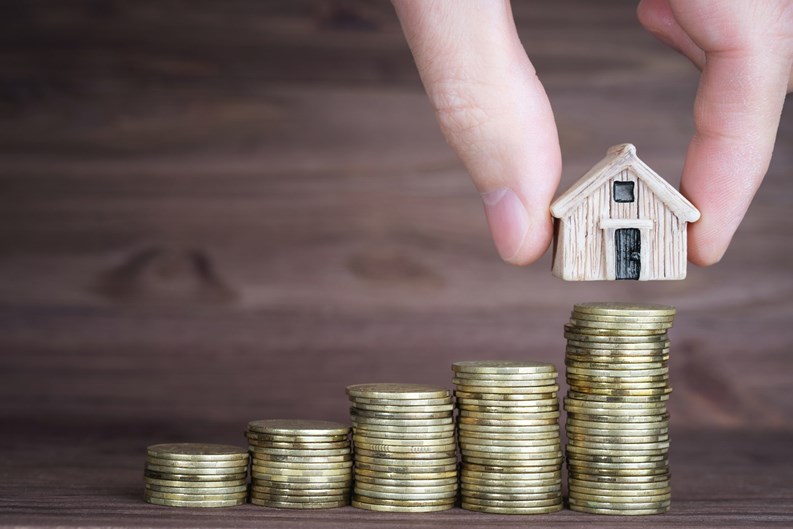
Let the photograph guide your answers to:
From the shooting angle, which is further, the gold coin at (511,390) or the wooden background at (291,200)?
the wooden background at (291,200)

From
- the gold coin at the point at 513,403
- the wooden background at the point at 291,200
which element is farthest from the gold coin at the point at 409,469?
the wooden background at the point at 291,200

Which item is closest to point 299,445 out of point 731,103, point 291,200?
point 731,103

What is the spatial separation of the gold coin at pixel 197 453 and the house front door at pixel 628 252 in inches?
24.0

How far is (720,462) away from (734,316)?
2.12ft

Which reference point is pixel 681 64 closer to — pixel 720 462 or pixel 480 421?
pixel 720 462

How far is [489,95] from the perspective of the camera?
1.52 meters

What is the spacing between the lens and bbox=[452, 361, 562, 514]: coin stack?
1.64 m

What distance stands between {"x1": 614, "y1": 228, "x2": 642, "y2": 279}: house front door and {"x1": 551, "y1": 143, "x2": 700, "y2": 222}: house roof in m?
0.07

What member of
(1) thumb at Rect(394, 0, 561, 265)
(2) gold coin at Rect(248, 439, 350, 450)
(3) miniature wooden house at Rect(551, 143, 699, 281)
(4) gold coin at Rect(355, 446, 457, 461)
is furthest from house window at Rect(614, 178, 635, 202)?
(2) gold coin at Rect(248, 439, 350, 450)

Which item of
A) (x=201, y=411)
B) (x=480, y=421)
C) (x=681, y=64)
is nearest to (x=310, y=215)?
(x=201, y=411)

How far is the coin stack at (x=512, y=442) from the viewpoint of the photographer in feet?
5.38

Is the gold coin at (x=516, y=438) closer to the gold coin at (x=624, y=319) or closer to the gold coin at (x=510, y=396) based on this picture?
the gold coin at (x=510, y=396)

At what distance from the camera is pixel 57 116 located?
108 inches

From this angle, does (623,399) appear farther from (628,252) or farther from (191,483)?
(191,483)
